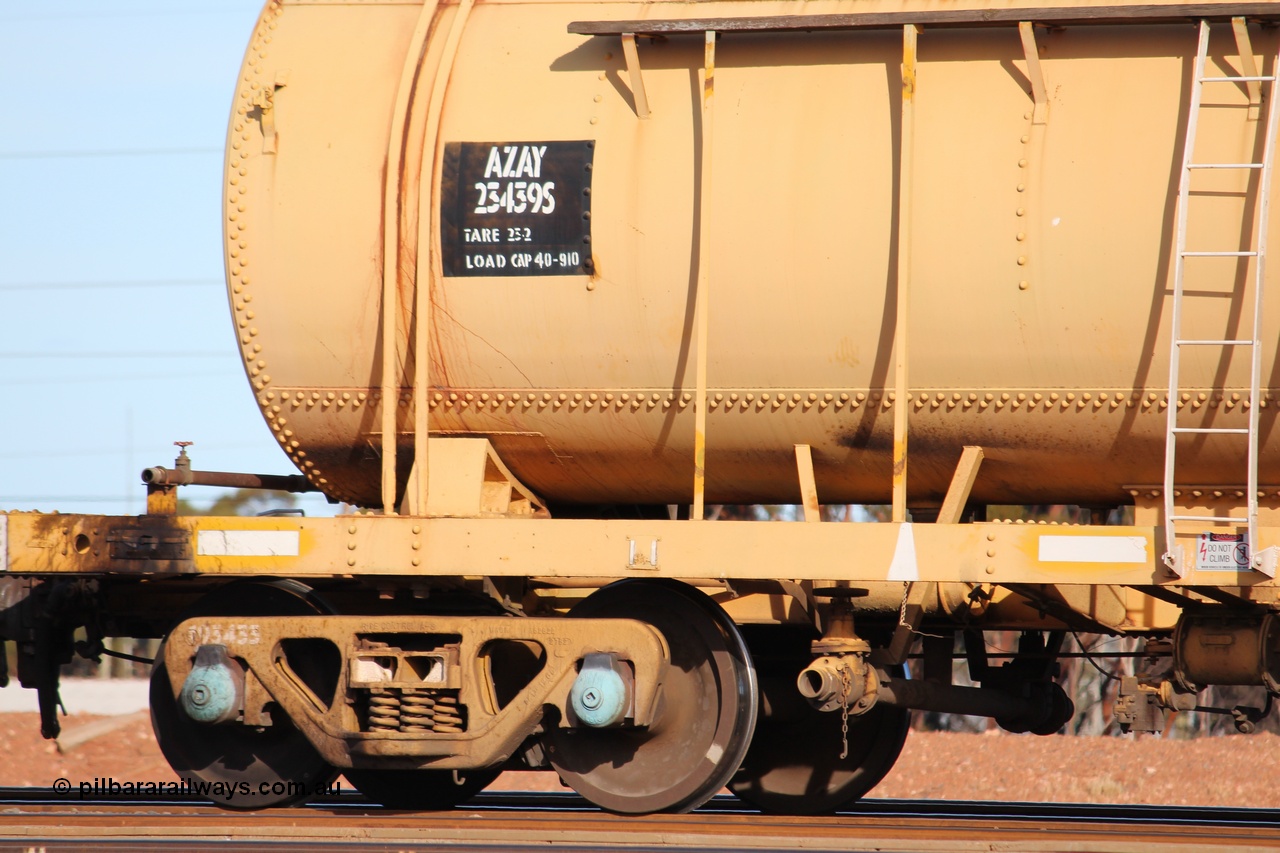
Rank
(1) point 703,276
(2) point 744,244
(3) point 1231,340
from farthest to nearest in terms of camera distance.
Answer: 1. (2) point 744,244
2. (1) point 703,276
3. (3) point 1231,340

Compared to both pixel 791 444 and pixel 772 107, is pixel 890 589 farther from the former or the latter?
pixel 772 107

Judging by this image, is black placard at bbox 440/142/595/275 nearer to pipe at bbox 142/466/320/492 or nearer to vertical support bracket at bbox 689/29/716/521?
vertical support bracket at bbox 689/29/716/521

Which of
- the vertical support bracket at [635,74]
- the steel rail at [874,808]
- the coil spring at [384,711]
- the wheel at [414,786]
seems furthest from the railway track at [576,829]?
the vertical support bracket at [635,74]

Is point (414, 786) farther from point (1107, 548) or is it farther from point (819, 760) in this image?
point (1107, 548)

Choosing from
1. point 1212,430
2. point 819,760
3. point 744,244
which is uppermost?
point 744,244

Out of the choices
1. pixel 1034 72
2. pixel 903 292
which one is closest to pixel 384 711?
pixel 903 292

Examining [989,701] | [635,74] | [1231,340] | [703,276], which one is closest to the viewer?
[1231,340]

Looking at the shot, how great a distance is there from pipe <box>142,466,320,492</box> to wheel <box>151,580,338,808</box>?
2.24ft

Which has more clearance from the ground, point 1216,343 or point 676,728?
point 1216,343

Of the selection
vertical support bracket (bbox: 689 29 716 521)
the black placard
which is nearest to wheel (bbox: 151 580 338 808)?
the black placard

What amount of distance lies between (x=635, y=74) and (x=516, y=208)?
88cm

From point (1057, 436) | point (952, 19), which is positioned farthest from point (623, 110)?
point (1057, 436)

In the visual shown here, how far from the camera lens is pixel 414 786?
8234 mm

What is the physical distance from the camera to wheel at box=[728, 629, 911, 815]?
339 inches
